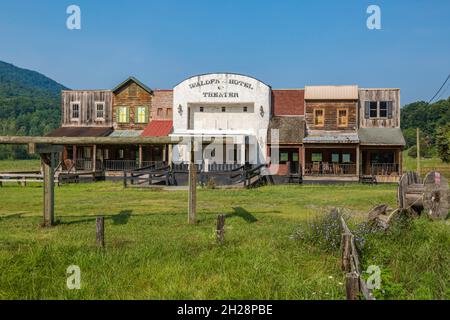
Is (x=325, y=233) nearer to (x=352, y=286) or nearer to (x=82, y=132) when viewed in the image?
(x=352, y=286)

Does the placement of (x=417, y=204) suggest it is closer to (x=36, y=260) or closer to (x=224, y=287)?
(x=224, y=287)

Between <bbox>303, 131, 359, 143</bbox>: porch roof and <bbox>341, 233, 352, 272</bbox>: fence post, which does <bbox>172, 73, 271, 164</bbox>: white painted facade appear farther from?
<bbox>341, 233, 352, 272</bbox>: fence post

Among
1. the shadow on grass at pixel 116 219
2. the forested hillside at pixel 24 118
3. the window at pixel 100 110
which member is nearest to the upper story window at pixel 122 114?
the window at pixel 100 110

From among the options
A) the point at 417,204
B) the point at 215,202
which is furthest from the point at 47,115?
the point at 417,204

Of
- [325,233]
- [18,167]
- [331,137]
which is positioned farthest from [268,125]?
[18,167]

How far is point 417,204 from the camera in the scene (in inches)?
457

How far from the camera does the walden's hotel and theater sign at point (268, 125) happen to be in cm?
3072

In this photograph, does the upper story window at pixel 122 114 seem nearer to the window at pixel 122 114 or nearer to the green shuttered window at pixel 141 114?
the window at pixel 122 114

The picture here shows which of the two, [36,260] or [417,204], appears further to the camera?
[417,204]

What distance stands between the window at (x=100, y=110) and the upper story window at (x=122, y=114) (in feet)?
4.39

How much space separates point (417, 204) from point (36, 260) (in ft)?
30.3

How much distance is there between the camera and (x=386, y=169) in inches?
1220

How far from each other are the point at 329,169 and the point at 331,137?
2233 mm

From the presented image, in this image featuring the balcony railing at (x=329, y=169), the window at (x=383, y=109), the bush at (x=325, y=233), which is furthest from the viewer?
the window at (x=383, y=109)
